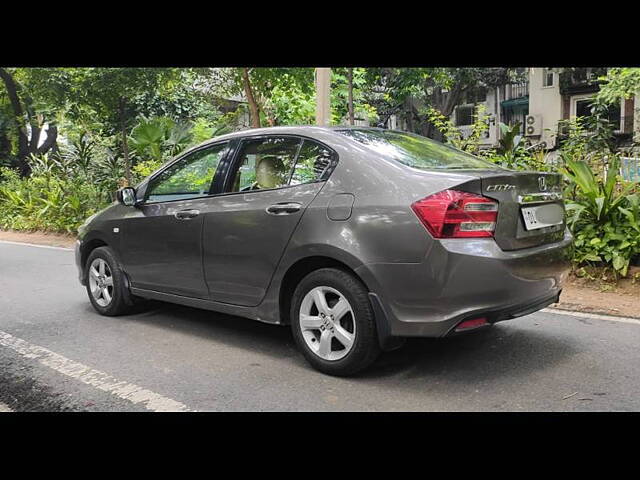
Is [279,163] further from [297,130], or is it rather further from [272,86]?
[272,86]

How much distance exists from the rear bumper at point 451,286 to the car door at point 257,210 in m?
0.76

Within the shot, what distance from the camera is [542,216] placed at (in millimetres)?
3791

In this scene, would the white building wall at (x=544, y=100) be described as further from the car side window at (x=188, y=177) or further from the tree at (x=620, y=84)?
the car side window at (x=188, y=177)

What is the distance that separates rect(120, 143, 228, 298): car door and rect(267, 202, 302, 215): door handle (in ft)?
2.46

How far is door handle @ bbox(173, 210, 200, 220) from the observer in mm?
4607

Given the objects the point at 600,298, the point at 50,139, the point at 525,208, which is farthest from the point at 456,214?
the point at 50,139

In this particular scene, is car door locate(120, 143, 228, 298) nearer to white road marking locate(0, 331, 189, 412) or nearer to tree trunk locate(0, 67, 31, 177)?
white road marking locate(0, 331, 189, 412)

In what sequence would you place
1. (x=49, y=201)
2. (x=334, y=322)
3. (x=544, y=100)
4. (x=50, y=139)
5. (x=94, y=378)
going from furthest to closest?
(x=544, y=100)
(x=50, y=139)
(x=49, y=201)
(x=94, y=378)
(x=334, y=322)

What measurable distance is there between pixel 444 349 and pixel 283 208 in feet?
5.19

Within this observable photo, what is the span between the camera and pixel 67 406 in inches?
138

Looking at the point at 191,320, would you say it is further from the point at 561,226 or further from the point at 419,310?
the point at 561,226

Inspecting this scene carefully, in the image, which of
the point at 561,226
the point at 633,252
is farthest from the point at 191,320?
the point at 633,252

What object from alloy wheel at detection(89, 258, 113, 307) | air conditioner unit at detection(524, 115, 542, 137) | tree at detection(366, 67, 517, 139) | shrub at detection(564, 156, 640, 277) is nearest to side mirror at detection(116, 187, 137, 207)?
alloy wheel at detection(89, 258, 113, 307)

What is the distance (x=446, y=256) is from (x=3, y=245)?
12.2 metres
